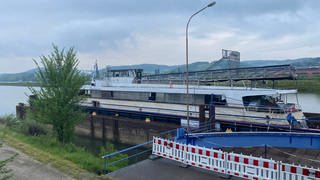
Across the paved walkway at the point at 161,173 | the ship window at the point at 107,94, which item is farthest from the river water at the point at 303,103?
the paved walkway at the point at 161,173

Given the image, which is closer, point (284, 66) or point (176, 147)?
point (176, 147)

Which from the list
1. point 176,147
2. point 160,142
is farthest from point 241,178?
point 160,142

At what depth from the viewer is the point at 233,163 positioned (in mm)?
9797

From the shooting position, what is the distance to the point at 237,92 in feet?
71.8

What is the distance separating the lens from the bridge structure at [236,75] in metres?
21.1

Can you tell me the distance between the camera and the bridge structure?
21.1 m

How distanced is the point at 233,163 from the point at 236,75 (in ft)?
52.3

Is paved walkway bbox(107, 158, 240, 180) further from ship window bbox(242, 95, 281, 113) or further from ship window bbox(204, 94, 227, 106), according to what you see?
ship window bbox(204, 94, 227, 106)

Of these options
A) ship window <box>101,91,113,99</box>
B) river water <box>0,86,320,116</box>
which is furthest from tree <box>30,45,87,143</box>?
ship window <box>101,91,113,99</box>

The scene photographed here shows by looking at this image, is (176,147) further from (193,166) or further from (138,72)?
(138,72)

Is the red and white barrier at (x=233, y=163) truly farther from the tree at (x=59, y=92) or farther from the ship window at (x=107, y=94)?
the ship window at (x=107, y=94)

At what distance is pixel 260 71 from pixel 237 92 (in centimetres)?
297

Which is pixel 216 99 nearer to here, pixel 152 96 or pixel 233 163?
pixel 152 96

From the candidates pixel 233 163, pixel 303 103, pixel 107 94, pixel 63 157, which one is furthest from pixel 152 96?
pixel 303 103
